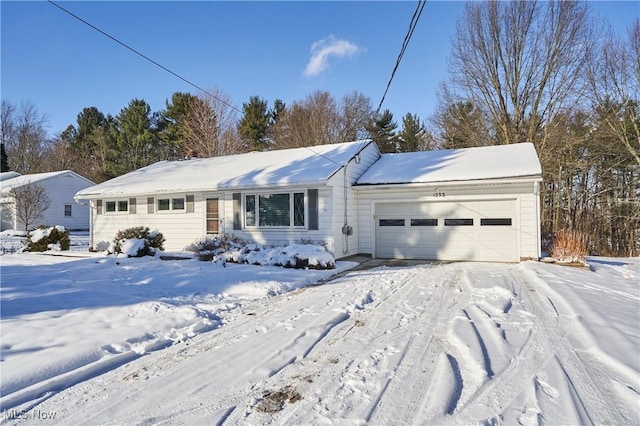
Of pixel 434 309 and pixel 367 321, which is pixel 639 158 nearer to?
pixel 434 309

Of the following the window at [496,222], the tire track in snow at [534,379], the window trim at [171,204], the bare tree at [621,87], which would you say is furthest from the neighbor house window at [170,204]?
the bare tree at [621,87]

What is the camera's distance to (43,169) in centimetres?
3462

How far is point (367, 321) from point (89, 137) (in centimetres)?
3946

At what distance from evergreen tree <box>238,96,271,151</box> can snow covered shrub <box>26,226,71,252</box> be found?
15.9 metres

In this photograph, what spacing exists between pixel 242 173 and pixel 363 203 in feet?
15.2

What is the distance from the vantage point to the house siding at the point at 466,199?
1007cm

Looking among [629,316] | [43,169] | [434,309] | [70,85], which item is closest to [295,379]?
[434,309]

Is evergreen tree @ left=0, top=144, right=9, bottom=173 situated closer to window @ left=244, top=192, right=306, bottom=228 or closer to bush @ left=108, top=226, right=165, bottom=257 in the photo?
bush @ left=108, top=226, right=165, bottom=257

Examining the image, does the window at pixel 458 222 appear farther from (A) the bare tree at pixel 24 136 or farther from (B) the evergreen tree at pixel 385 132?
(A) the bare tree at pixel 24 136

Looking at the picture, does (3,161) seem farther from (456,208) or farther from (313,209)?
(456,208)

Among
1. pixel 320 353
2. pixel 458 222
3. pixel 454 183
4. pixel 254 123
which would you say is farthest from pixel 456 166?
pixel 254 123

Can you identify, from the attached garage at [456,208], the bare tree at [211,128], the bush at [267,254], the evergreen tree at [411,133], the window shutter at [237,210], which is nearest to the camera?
the bush at [267,254]

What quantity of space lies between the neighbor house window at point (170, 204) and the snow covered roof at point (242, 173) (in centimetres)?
54

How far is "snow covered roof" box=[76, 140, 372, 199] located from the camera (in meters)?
11.3
